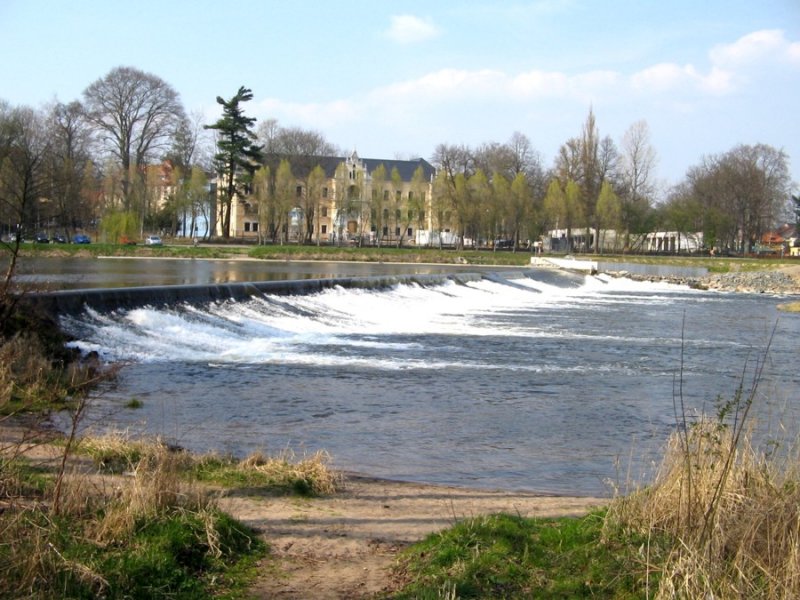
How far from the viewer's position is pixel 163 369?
14.5 meters

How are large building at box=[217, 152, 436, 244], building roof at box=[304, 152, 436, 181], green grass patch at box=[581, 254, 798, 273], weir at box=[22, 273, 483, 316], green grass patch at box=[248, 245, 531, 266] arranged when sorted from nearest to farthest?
weir at box=[22, 273, 483, 316]
green grass patch at box=[248, 245, 531, 266]
green grass patch at box=[581, 254, 798, 273]
large building at box=[217, 152, 436, 244]
building roof at box=[304, 152, 436, 181]

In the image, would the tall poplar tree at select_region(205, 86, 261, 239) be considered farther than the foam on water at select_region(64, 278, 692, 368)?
Yes

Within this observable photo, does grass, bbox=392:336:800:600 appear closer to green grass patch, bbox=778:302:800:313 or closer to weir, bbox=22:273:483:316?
weir, bbox=22:273:483:316

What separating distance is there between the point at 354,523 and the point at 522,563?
5.21 feet

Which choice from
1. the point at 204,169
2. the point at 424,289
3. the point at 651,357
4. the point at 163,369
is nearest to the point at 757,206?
the point at 204,169

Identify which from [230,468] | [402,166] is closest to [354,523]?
[230,468]

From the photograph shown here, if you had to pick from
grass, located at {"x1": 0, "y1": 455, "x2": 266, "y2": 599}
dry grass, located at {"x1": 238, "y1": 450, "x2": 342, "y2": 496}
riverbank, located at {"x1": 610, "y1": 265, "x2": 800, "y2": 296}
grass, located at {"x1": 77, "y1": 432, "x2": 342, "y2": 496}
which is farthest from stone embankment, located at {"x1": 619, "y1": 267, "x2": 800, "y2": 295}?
grass, located at {"x1": 0, "y1": 455, "x2": 266, "y2": 599}

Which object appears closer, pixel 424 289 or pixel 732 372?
pixel 732 372

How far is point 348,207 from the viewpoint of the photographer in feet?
274

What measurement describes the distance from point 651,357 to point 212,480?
45.1 ft

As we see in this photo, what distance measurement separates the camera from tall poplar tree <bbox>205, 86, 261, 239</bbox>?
73188mm

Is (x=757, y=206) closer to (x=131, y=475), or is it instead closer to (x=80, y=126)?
(x=80, y=126)

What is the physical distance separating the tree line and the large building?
51 centimetres

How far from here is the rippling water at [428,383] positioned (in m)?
9.56
